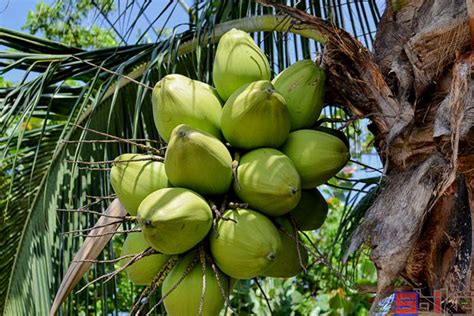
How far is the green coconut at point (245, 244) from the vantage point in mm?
1310

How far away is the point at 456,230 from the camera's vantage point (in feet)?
4.85

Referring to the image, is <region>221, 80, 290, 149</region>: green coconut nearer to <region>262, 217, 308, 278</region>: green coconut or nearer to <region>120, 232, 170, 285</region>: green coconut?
<region>262, 217, 308, 278</region>: green coconut

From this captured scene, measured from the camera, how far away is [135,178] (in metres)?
1.42

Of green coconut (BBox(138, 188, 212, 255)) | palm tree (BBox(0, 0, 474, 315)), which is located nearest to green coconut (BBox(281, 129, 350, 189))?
palm tree (BBox(0, 0, 474, 315))

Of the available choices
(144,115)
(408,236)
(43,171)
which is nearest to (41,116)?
(43,171)

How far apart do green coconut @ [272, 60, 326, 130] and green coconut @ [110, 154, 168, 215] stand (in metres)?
0.29

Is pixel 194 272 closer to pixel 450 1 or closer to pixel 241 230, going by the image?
pixel 241 230

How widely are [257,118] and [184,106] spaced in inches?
6.2

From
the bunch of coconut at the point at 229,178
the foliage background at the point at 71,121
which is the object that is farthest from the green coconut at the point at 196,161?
the foliage background at the point at 71,121

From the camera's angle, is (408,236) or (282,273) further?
(282,273)

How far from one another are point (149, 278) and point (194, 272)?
0.15m

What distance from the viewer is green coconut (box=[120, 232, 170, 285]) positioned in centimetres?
144

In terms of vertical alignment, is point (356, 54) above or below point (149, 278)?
Answer: above

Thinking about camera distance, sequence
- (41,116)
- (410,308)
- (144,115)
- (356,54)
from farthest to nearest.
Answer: (41,116)
(144,115)
(356,54)
(410,308)
